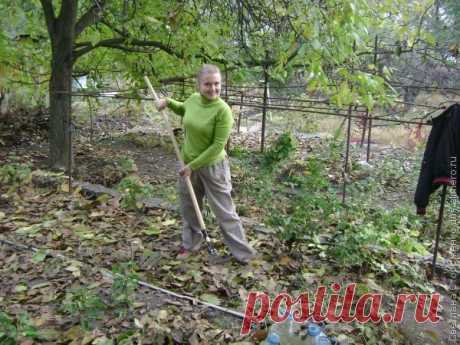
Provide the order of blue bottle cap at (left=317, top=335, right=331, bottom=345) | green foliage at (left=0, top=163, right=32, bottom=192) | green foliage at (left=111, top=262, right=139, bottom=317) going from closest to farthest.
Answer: blue bottle cap at (left=317, top=335, right=331, bottom=345), green foliage at (left=111, top=262, right=139, bottom=317), green foliage at (left=0, top=163, right=32, bottom=192)

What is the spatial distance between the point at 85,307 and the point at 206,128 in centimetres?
166

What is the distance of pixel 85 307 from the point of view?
3.18 m

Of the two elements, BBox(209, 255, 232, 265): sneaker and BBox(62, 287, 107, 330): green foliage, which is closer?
BBox(62, 287, 107, 330): green foliage

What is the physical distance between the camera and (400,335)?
10.2 ft

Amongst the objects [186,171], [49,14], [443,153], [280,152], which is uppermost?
[49,14]

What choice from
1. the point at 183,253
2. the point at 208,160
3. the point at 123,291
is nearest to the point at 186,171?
the point at 208,160

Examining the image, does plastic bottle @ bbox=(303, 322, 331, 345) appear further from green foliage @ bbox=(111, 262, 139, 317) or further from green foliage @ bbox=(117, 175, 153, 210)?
green foliage @ bbox=(117, 175, 153, 210)

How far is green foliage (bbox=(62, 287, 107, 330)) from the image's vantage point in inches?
121

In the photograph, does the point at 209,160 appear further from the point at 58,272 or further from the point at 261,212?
the point at 261,212

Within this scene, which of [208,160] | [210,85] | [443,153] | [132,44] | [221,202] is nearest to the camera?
[443,153]

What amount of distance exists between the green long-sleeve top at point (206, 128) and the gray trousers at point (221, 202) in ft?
0.40

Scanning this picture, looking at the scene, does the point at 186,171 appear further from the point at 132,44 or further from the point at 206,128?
the point at 132,44

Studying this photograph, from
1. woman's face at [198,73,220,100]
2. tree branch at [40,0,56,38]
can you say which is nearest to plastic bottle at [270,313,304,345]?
woman's face at [198,73,220,100]

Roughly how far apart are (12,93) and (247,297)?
9.89m
